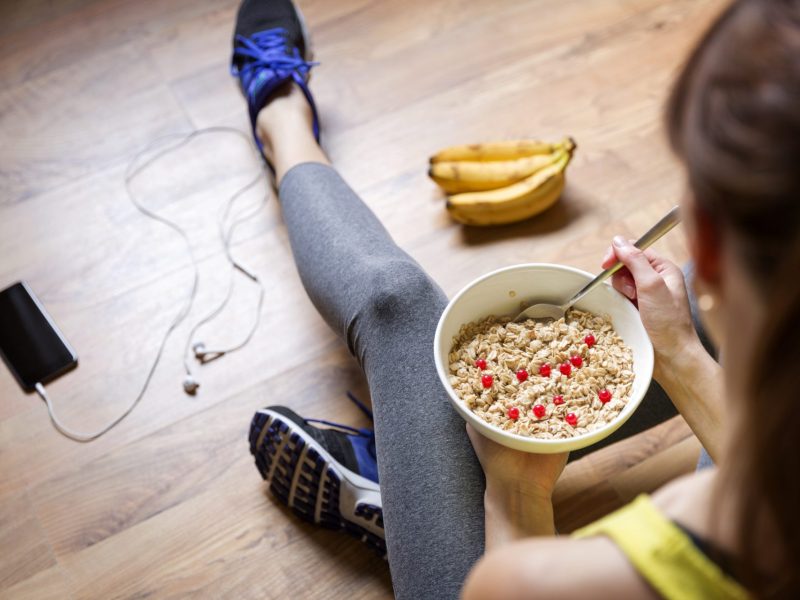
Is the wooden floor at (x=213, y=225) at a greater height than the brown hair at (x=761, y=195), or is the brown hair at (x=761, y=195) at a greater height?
the brown hair at (x=761, y=195)

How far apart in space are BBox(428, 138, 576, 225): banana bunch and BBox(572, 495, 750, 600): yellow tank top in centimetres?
90

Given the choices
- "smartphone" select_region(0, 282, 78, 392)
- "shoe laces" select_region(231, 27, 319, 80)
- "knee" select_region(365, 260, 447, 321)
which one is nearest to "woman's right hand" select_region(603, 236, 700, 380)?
"knee" select_region(365, 260, 447, 321)

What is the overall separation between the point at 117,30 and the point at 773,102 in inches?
64.0

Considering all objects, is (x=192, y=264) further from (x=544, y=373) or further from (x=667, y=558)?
(x=667, y=558)

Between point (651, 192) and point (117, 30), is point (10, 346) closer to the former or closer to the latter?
point (117, 30)

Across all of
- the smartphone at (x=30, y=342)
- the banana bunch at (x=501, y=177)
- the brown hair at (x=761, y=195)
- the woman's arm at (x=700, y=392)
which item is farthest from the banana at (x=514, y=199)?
the brown hair at (x=761, y=195)

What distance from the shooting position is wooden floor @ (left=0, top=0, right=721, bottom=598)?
1203mm

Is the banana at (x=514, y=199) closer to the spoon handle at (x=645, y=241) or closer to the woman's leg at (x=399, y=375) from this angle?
the woman's leg at (x=399, y=375)

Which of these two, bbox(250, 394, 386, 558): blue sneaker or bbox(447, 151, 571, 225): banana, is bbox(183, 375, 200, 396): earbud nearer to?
bbox(250, 394, 386, 558): blue sneaker

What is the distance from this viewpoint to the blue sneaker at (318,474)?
3.65 ft

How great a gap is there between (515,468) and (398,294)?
0.28m

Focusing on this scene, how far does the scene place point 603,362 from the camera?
36.7 inches

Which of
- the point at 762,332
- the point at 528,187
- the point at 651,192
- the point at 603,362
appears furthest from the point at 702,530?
the point at 651,192

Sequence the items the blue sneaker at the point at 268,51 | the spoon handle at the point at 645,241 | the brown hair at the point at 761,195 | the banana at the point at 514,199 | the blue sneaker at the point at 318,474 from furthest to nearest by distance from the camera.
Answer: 1. the blue sneaker at the point at 268,51
2. the banana at the point at 514,199
3. the blue sneaker at the point at 318,474
4. the spoon handle at the point at 645,241
5. the brown hair at the point at 761,195
